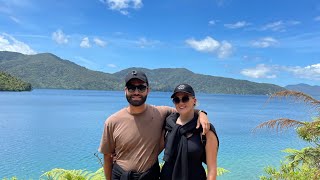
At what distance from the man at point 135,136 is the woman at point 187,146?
182 mm

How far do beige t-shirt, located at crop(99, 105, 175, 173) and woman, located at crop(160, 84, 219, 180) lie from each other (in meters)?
0.19

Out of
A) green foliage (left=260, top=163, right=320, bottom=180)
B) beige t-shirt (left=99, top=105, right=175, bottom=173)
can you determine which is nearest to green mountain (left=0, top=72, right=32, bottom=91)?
green foliage (left=260, top=163, right=320, bottom=180)

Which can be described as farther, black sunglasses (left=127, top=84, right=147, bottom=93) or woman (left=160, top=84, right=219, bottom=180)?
black sunglasses (left=127, top=84, right=147, bottom=93)

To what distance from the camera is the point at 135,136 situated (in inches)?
143

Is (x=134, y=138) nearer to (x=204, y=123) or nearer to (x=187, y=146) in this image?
(x=187, y=146)

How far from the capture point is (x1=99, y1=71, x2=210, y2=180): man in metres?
3.62

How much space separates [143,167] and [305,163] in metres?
5.76

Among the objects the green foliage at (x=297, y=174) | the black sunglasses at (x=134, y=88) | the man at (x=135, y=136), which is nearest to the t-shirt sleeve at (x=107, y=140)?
the man at (x=135, y=136)

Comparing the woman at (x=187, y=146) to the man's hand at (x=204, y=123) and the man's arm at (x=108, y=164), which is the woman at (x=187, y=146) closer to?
the man's hand at (x=204, y=123)

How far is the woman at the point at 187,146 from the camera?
3.32 metres

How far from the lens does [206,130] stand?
3.28 m

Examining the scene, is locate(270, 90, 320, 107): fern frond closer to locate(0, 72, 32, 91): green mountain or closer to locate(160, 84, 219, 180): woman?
locate(160, 84, 219, 180): woman

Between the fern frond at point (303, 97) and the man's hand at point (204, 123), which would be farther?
the fern frond at point (303, 97)

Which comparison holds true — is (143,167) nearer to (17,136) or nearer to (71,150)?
(71,150)
